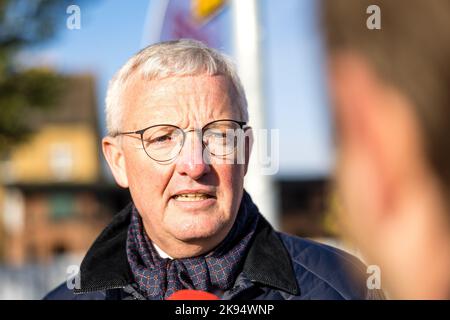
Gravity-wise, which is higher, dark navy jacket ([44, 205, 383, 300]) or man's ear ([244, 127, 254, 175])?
man's ear ([244, 127, 254, 175])

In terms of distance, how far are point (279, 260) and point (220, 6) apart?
70cm

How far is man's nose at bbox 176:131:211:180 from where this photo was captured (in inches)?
57.7

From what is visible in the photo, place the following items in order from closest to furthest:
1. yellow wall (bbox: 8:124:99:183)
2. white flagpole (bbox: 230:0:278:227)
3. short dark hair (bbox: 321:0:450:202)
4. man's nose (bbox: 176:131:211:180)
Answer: short dark hair (bbox: 321:0:450:202) < man's nose (bbox: 176:131:211:180) < white flagpole (bbox: 230:0:278:227) < yellow wall (bbox: 8:124:99:183)

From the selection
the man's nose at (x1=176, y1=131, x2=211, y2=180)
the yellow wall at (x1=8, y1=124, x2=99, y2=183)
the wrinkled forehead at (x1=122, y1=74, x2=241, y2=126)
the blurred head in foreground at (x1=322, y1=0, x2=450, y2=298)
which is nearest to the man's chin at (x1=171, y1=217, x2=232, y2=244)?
the man's nose at (x1=176, y1=131, x2=211, y2=180)

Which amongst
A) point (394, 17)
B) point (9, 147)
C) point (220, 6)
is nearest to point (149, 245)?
point (220, 6)

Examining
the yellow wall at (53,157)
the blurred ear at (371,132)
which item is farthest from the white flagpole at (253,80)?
the yellow wall at (53,157)

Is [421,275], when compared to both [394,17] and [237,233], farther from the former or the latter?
[237,233]

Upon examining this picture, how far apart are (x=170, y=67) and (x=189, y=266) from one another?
0.44 m

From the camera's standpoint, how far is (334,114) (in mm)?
783

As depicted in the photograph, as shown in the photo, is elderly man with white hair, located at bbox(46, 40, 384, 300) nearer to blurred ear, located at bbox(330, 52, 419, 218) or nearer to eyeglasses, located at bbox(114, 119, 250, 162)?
eyeglasses, located at bbox(114, 119, 250, 162)

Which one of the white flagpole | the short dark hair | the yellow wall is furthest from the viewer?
the yellow wall

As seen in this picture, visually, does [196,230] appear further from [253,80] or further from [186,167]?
[253,80]

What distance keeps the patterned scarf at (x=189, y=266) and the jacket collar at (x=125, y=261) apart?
0.03 metres

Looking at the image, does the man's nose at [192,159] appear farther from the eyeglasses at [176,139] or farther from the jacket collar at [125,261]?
the jacket collar at [125,261]
